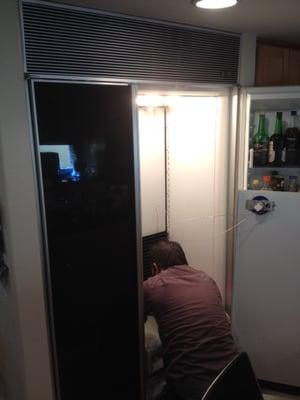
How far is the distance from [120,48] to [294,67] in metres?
1.05

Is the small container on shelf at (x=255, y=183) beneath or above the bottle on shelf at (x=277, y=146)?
beneath

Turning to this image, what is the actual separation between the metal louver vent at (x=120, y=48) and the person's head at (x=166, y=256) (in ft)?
2.96

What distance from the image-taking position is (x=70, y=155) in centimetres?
152

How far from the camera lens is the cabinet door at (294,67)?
6.41ft

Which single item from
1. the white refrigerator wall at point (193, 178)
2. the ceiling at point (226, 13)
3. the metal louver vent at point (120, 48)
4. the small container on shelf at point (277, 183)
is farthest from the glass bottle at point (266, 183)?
the ceiling at point (226, 13)

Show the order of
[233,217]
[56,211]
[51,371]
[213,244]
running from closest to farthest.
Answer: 1. [56,211]
2. [51,371]
3. [233,217]
4. [213,244]

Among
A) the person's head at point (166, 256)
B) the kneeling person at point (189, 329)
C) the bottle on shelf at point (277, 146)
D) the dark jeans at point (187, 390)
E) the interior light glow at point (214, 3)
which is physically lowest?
the dark jeans at point (187, 390)

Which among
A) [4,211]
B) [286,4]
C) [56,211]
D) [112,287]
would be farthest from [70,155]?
[286,4]

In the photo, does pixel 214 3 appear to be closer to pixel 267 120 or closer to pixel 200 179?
pixel 267 120

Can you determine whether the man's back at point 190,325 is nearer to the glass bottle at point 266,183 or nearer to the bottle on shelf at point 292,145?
the glass bottle at point 266,183

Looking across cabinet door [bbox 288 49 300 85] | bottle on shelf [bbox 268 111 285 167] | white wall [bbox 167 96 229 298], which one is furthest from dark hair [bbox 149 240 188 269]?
cabinet door [bbox 288 49 300 85]

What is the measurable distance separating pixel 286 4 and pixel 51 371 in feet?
6.38

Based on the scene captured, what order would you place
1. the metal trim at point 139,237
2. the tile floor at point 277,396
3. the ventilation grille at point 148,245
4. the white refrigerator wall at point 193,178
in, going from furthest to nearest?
the ventilation grille at point 148,245
the white refrigerator wall at point 193,178
the tile floor at point 277,396
the metal trim at point 139,237

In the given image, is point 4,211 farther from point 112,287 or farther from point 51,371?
point 51,371
